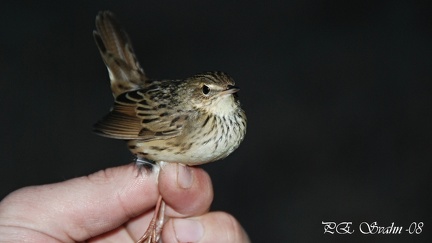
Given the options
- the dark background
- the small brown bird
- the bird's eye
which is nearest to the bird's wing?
the small brown bird

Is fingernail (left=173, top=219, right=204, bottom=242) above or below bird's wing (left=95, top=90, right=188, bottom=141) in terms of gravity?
below

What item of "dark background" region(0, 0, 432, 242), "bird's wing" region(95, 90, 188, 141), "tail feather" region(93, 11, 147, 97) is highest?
"tail feather" region(93, 11, 147, 97)

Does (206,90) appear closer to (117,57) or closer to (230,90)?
(230,90)

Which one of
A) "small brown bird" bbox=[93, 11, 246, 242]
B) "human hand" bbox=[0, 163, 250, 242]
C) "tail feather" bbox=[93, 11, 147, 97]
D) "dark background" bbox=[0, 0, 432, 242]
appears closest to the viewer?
"human hand" bbox=[0, 163, 250, 242]

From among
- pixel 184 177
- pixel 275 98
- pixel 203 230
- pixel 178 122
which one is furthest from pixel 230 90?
pixel 275 98

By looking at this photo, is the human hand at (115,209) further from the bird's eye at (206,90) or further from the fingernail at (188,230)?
the bird's eye at (206,90)

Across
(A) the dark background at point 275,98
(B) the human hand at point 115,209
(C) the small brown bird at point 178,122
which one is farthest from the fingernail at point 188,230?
(A) the dark background at point 275,98

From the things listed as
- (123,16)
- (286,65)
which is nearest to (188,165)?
(286,65)

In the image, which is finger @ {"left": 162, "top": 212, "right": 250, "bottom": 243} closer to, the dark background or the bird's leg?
the bird's leg
